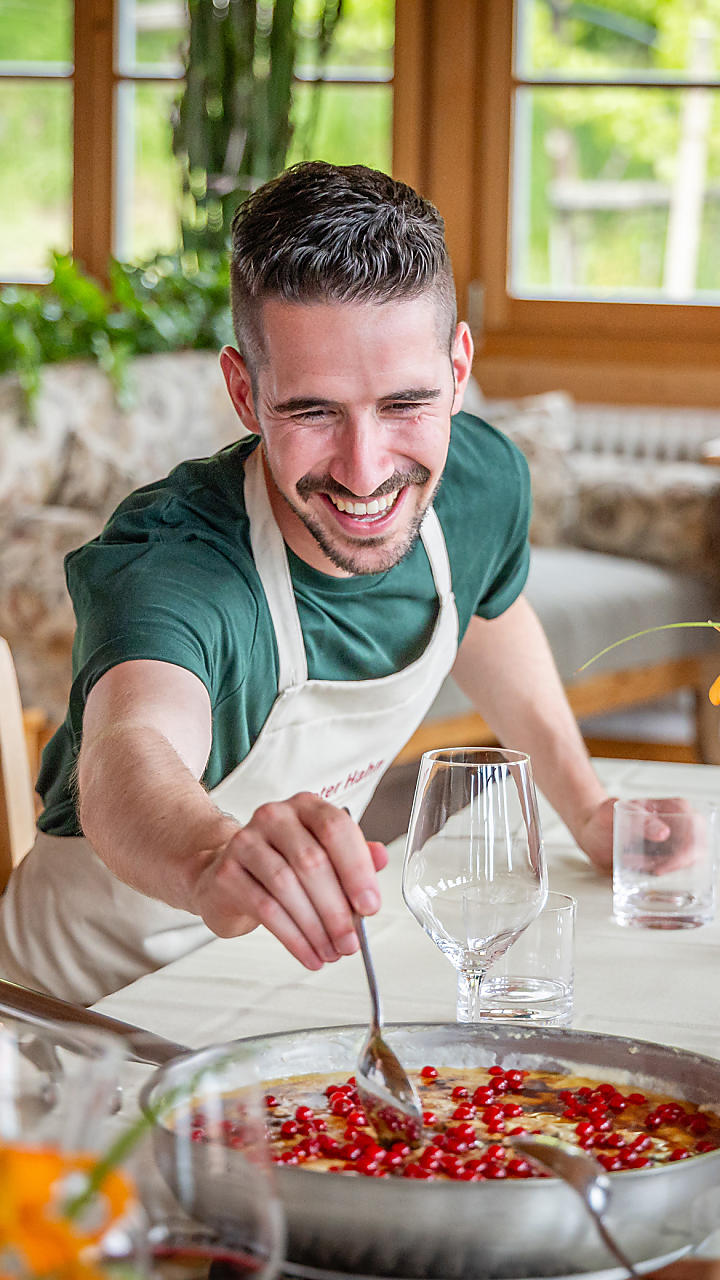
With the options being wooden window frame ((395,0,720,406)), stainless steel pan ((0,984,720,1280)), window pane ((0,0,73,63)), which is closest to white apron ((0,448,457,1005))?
stainless steel pan ((0,984,720,1280))

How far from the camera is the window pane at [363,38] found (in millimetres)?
5094

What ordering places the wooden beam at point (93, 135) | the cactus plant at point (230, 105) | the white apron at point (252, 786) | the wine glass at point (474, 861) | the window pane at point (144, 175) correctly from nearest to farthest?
the wine glass at point (474, 861)
the white apron at point (252, 786)
the cactus plant at point (230, 105)
the wooden beam at point (93, 135)
the window pane at point (144, 175)

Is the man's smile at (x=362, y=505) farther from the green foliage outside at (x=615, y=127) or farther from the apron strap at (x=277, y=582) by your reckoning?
the green foliage outside at (x=615, y=127)

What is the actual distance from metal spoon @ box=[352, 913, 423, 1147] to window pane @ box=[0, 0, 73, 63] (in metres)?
5.35

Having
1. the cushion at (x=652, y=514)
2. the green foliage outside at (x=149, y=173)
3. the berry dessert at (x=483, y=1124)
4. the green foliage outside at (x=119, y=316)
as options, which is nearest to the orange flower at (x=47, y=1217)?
the berry dessert at (x=483, y=1124)

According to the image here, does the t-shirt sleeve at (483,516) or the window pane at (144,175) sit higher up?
the window pane at (144,175)

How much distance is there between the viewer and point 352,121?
17.1 ft

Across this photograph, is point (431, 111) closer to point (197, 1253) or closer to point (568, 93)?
point (568, 93)

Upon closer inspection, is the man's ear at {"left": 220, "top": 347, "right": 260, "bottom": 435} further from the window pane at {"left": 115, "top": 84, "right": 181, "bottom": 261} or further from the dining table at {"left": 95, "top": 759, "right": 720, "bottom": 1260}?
the window pane at {"left": 115, "top": 84, "right": 181, "bottom": 261}

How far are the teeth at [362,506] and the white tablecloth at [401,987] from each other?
309 millimetres

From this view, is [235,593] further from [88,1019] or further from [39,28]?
[39,28]

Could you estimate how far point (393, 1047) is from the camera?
72cm

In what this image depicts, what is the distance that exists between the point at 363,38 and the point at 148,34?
0.81m

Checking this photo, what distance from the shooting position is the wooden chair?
1438mm
